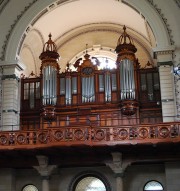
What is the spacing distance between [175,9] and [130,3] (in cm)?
193

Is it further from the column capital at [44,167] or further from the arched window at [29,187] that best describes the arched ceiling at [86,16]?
the arched window at [29,187]

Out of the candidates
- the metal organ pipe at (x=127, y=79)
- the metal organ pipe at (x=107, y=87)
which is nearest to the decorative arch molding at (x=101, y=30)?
the metal organ pipe at (x=127, y=79)

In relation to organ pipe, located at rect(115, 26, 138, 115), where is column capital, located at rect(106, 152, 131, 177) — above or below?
below

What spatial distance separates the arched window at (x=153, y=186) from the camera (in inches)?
661

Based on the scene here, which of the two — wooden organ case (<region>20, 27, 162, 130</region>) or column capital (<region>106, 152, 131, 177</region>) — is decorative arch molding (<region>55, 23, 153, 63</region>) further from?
column capital (<region>106, 152, 131, 177</region>)

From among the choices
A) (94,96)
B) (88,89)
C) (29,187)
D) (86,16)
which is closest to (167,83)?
(94,96)

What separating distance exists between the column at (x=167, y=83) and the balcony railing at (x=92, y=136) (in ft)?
4.16

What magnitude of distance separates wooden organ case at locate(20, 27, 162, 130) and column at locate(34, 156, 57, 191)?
206 centimetres

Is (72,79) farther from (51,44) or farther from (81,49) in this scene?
(81,49)

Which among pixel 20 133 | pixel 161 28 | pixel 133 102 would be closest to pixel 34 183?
pixel 20 133

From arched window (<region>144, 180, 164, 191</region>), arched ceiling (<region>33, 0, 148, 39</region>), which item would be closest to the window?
arched window (<region>144, 180, 164, 191</region>)

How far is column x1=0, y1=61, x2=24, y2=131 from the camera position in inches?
699

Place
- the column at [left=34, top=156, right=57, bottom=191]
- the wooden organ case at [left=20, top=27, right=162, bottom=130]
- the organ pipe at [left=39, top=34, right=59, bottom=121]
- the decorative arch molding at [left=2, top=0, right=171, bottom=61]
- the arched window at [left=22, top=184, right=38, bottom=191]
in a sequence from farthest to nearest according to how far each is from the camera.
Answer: the organ pipe at [left=39, top=34, right=59, bottom=121] → the wooden organ case at [left=20, top=27, right=162, bottom=130] → the decorative arch molding at [left=2, top=0, right=171, bottom=61] → the arched window at [left=22, top=184, right=38, bottom=191] → the column at [left=34, top=156, right=57, bottom=191]

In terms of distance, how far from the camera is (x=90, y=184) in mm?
17328
